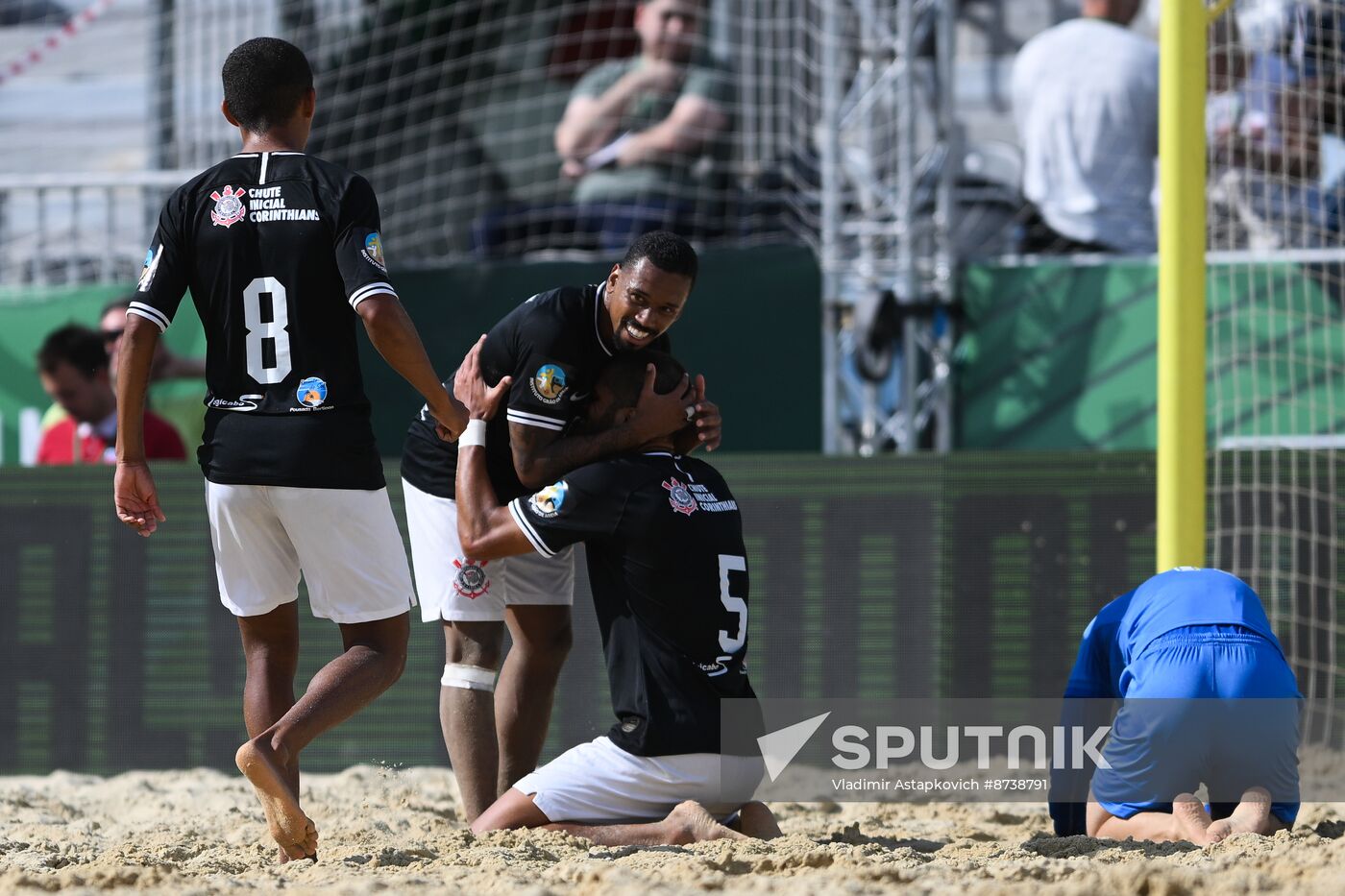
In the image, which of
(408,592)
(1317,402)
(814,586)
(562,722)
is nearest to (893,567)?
(814,586)

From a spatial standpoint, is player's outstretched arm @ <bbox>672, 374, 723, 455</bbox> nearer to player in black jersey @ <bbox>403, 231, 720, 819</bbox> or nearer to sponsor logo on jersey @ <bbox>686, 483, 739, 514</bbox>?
player in black jersey @ <bbox>403, 231, 720, 819</bbox>

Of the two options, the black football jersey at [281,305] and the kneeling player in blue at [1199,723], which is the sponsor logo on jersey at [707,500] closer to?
the black football jersey at [281,305]

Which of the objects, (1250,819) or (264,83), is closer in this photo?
(264,83)

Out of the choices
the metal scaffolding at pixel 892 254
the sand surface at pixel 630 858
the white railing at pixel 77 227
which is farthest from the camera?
the white railing at pixel 77 227

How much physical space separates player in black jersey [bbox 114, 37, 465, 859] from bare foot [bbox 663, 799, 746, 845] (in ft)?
2.69

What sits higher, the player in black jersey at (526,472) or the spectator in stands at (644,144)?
the spectator in stands at (644,144)

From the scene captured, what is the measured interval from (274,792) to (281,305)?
3.82ft

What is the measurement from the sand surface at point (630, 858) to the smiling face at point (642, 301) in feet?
4.40

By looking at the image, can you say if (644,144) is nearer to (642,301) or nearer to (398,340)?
(642,301)

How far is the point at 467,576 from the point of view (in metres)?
4.58

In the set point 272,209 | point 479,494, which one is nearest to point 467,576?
point 479,494

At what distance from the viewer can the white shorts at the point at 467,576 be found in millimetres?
4594

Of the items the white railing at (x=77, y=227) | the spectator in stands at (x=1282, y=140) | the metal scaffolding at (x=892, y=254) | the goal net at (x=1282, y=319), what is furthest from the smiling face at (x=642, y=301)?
the white railing at (x=77, y=227)

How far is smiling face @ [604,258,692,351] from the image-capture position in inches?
165
